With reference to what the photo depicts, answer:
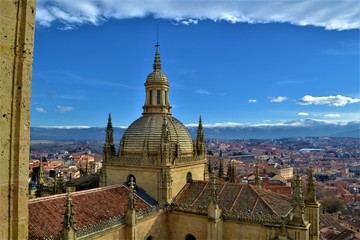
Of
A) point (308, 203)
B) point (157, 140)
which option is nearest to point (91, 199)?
point (157, 140)

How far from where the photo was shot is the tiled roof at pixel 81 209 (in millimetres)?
17484

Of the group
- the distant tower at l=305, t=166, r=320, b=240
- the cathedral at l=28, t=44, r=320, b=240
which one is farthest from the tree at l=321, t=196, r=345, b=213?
the distant tower at l=305, t=166, r=320, b=240

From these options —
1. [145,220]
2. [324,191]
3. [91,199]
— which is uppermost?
[91,199]

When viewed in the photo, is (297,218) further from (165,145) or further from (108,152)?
(108,152)

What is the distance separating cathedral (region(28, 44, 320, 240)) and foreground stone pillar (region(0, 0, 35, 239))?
11031 mm

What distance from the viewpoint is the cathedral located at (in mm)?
19906

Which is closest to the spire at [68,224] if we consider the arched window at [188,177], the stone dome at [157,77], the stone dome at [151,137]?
the stone dome at [151,137]

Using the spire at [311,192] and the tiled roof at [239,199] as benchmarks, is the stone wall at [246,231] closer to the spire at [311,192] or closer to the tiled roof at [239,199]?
the tiled roof at [239,199]

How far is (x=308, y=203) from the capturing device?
22875 millimetres

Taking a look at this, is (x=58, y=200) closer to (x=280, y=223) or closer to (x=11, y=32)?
(x=280, y=223)

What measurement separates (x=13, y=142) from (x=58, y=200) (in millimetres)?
16288

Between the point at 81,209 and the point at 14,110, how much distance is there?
641 inches

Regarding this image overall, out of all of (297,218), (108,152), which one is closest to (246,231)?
(297,218)

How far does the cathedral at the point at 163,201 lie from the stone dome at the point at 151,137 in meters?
0.08
